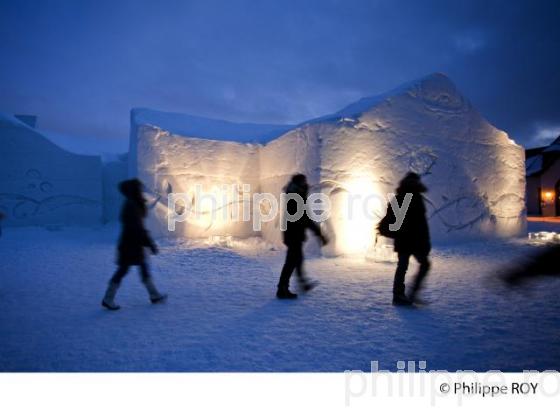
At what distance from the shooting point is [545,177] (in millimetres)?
19000

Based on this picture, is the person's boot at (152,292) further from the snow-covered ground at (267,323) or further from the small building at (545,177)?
the small building at (545,177)

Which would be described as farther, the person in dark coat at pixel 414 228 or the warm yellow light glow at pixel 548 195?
the warm yellow light glow at pixel 548 195

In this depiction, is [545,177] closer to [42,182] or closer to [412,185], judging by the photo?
[412,185]

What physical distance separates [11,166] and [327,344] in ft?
50.1

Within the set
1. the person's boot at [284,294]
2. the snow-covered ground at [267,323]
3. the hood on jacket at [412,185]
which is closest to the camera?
the snow-covered ground at [267,323]

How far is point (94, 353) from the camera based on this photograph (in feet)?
7.97

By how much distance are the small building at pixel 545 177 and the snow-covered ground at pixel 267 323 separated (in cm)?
1813

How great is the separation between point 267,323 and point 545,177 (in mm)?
23399

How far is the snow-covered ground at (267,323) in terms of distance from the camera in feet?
7.65

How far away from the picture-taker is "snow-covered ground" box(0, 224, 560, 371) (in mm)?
2332

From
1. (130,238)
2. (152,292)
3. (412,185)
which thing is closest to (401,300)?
(412,185)

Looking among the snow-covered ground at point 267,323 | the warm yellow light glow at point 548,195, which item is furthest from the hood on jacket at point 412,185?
the warm yellow light glow at point 548,195

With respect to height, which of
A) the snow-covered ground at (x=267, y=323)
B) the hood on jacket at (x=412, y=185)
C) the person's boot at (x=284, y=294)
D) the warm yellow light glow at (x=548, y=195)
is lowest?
the snow-covered ground at (x=267, y=323)

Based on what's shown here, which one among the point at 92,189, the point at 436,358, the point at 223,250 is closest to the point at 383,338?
the point at 436,358
